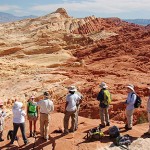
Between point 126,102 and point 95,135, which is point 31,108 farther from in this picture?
point 126,102

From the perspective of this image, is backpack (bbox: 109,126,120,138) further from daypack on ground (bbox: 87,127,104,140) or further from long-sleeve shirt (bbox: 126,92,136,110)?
long-sleeve shirt (bbox: 126,92,136,110)

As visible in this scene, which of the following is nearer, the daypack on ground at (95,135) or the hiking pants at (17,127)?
the daypack on ground at (95,135)

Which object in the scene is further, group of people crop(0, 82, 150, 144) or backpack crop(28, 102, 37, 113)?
backpack crop(28, 102, 37, 113)

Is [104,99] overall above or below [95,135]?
above

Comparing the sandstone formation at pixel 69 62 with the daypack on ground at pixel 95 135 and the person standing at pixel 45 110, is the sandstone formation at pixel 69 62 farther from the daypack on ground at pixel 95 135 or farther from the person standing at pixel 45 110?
the person standing at pixel 45 110

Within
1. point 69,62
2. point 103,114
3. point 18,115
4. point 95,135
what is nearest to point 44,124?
point 18,115

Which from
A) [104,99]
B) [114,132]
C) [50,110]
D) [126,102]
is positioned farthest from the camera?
[104,99]

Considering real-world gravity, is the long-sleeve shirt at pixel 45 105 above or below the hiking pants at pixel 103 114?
above

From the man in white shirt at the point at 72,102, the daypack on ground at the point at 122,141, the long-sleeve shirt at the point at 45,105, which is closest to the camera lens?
the daypack on ground at the point at 122,141

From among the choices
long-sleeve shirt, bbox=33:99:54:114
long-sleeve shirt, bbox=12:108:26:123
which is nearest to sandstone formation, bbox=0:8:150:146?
long-sleeve shirt, bbox=33:99:54:114

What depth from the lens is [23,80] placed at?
20.2m

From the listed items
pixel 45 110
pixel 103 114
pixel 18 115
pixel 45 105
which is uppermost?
pixel 45 105

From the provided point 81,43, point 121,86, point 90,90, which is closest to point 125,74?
point 121,86

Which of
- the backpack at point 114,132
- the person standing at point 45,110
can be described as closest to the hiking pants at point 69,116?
the person standing at point 45,110
